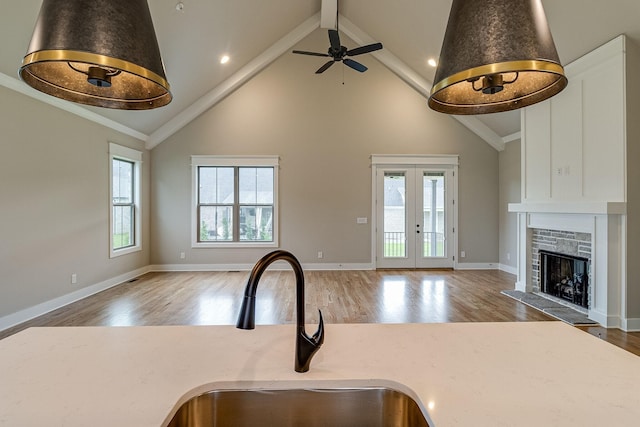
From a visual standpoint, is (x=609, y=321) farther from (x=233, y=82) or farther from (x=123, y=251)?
(x=123, y=251)

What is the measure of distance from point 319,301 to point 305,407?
380 centimetres

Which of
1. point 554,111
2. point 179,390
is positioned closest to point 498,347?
point 179,390

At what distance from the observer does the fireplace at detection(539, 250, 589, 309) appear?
421 centimetres

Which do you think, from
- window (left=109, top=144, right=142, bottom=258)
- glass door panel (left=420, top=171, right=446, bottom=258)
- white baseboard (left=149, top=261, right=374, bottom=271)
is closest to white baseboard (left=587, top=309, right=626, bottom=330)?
glass door panel (left=420, top=171, right=446, bottom=258)

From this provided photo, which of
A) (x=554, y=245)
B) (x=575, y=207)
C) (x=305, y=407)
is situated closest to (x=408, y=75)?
(x=575, y=207)

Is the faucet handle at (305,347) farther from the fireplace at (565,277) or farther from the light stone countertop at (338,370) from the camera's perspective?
the fireplace at (565,277)

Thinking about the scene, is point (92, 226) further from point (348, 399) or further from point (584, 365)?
point (584, 365)

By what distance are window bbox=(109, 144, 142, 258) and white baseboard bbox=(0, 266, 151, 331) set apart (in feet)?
1.57

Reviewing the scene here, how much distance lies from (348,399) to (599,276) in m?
4.34

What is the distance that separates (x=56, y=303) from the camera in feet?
14.0

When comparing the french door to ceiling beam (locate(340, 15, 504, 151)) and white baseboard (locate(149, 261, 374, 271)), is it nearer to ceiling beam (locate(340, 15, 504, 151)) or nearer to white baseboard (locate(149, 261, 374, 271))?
white baseboard (locate(149, 261, 374, 271))

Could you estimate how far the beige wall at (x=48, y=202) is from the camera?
3.62 m

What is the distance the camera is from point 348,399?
938mm

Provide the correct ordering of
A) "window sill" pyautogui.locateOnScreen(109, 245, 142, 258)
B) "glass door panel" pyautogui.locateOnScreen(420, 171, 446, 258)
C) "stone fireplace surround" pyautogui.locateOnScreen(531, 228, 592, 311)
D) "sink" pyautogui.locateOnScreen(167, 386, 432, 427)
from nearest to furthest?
"sink" pyautogui.locateOnScreen(167, 386, 432, 427)
"stone fireplace surround" pyautogui.locateOnScreen(531, 228, 592, 311)
"window sill" pyautogui.locateOnScreen(109, 245, 142, 258)
"glass door panel" pyautogui.locateOnScreen(420, 171, 446, 258)
